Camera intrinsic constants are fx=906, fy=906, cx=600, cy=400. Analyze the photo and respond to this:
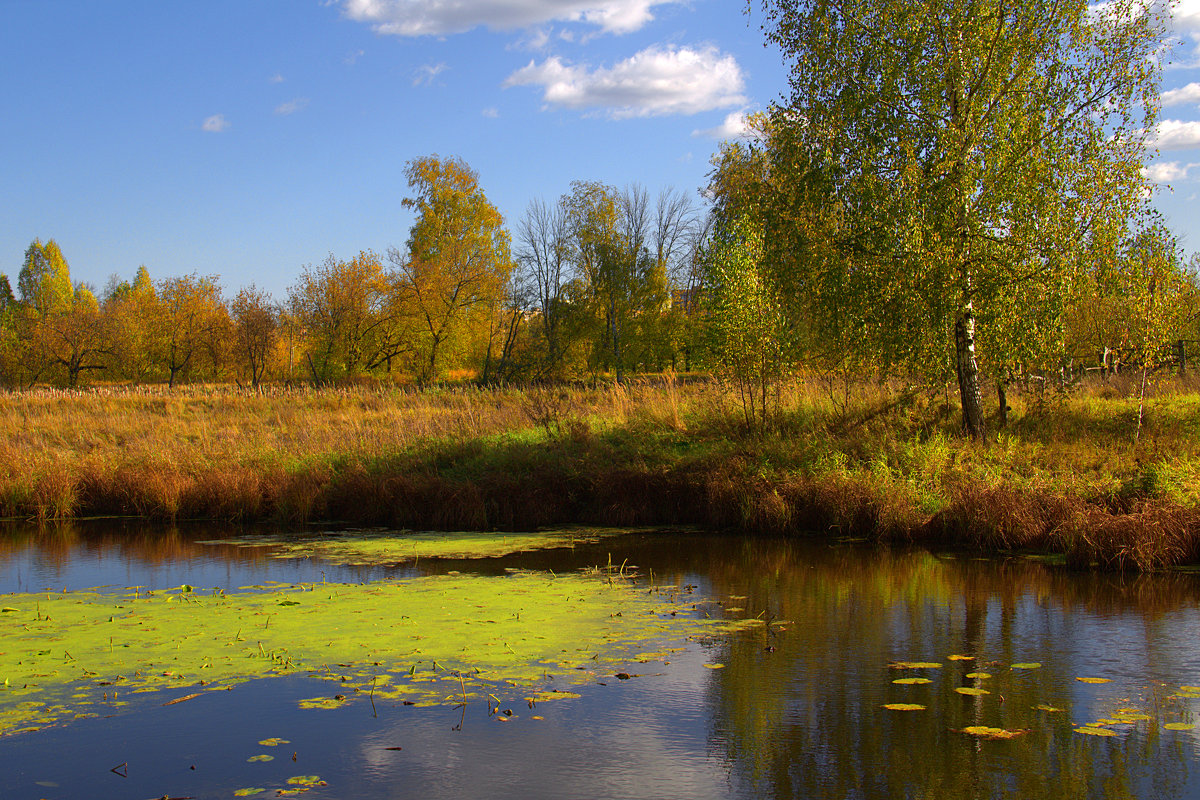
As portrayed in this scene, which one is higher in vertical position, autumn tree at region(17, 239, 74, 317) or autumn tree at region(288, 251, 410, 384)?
autumn tree at region(17, 239, 74, 317)

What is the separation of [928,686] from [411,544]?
8.54 meters

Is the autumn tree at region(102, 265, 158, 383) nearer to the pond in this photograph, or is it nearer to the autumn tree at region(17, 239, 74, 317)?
the autumn tree at region(17, 239, 74, 317)

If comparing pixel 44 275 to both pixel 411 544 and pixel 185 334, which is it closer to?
Answer: pixel 185 334

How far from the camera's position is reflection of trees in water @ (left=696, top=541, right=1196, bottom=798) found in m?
5.16

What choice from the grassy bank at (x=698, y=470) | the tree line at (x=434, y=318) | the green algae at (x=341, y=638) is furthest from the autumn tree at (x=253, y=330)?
the green algae at (x=341, y=638)

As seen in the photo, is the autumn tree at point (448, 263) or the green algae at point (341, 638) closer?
the green algae at point (341, 638)

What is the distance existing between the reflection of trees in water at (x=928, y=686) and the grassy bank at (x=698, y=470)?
144cm

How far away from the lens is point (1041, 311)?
13.9 m

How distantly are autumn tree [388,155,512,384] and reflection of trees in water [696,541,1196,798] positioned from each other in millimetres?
34728

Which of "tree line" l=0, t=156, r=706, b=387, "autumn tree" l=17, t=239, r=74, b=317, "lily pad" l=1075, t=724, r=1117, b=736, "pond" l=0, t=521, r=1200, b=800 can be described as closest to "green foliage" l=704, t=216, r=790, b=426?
"pond" l=0, t=521, r=1200, b=800

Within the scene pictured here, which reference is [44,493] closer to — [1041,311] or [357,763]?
[357,763]

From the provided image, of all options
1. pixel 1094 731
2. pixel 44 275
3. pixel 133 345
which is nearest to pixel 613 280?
pixel 133 345

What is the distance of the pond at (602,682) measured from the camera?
5.25m

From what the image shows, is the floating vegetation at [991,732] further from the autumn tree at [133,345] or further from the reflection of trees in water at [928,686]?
the autumn tree at [133,345]
